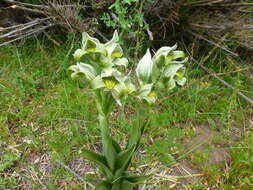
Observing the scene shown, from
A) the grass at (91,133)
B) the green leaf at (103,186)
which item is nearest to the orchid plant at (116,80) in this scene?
the green leaf at (103,186)

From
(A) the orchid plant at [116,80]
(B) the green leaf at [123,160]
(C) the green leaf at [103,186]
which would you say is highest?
(A) the orchid plant at [116,80]

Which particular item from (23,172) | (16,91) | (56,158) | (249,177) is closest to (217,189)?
(249,177)

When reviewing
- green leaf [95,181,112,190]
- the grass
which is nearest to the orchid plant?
green leaf [95,181,112,190]

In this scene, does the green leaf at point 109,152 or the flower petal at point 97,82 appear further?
the green leaf at point 109,152

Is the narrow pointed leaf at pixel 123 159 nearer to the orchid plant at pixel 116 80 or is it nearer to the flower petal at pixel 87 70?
the orchid plant at pixel 116 80

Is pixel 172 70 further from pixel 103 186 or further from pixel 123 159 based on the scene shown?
pixel 103 186

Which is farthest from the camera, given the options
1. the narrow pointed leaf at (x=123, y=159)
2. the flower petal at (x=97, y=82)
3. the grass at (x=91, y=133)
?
the grass at (x=91, y=133)
